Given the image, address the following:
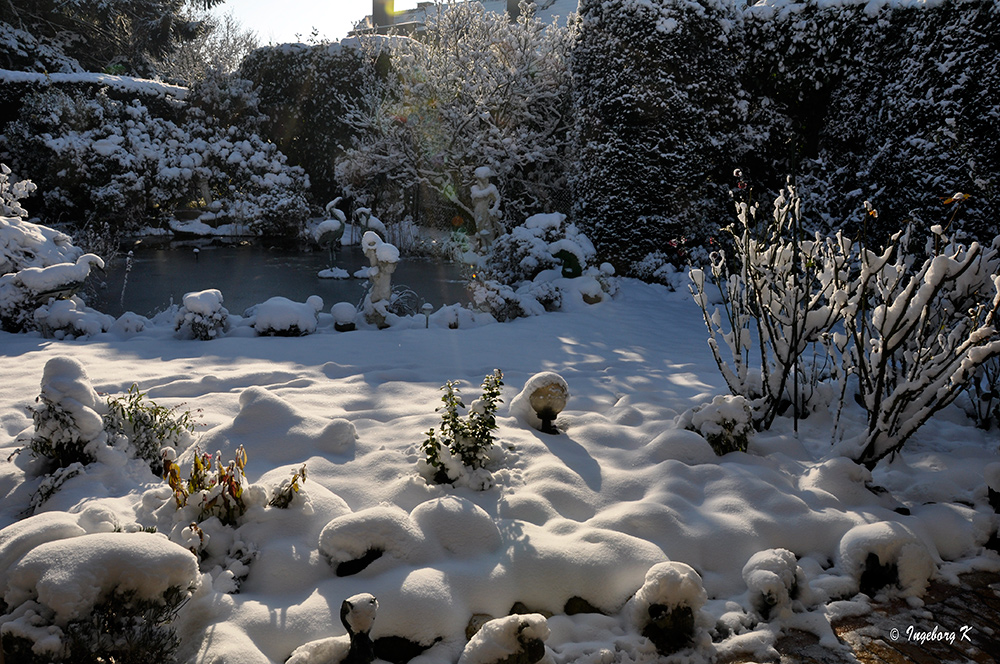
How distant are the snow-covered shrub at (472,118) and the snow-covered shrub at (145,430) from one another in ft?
32.8

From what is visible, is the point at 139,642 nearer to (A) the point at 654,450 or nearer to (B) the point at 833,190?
(A) the point at 654,450

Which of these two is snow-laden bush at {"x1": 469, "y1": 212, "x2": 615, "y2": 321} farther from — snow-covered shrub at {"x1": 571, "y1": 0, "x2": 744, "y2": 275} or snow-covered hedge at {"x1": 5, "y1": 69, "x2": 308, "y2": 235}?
snow-covered hedge at {"x1": 5, "y1": 69, "x2": 308, "y2": 235}

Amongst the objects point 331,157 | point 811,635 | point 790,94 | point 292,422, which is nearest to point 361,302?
point 292,422

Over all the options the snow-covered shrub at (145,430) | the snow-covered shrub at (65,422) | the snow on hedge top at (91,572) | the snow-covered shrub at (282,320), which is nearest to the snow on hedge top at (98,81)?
the snow-covered shrub at (282,320)

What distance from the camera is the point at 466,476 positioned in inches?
123

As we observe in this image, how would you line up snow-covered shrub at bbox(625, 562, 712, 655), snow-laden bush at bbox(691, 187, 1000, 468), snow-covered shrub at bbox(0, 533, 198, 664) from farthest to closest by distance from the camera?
snow-laden bush at bbox(691, 187, 1000, 468), snow-covered shrub at bbox(625, 562, 712, 655), snow-covered shrub at bbox(0, 533, 198, 664)

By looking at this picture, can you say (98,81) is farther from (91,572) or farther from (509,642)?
(509,642)

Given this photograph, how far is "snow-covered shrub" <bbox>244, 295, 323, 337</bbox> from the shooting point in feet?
20.8

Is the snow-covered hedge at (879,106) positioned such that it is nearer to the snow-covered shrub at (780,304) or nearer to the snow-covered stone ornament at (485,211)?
the snow-covered shrub at (780,304)

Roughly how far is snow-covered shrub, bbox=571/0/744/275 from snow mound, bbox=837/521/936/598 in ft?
26.6

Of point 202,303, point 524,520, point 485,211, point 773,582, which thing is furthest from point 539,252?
point 773,582

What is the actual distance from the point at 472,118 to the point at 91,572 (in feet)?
40.8
